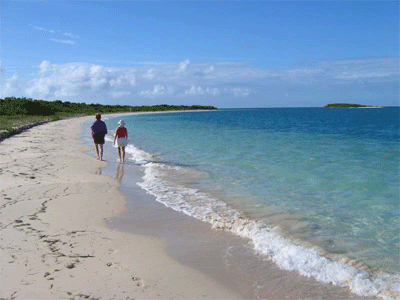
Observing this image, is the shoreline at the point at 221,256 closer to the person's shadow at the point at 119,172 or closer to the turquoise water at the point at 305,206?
the turquoise water at the point at 305,206

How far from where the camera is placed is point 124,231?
6.04m

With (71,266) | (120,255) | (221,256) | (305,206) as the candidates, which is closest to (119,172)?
(305,206)

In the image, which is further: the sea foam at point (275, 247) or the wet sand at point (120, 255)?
the sea foam at point (275, 247)

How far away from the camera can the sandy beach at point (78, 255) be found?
3975 millimetres

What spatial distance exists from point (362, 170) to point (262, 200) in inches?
266

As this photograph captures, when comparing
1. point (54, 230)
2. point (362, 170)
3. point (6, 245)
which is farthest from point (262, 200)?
point (362, 170)

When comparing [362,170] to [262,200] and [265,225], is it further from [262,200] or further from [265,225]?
[265,225]

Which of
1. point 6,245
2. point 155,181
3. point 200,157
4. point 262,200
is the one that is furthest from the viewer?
point 200,157

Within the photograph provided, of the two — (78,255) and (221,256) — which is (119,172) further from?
(221,256)

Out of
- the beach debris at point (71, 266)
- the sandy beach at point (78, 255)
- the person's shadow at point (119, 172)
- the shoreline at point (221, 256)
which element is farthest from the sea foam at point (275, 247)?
the beach debris at point (71, 266)

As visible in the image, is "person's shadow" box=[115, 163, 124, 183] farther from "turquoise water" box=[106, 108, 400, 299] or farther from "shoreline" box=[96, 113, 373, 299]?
"shoreline" box=[96, 113, 373, 299]

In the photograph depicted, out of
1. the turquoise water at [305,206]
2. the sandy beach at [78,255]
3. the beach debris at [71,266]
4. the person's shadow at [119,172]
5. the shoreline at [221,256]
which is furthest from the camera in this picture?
the person's shadow at [119,172]

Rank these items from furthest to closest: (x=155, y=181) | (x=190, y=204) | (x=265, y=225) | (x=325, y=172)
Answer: (x=325, y=172)
(x=155, y=181)
(x=190, y=204)
(x=265, y=225)

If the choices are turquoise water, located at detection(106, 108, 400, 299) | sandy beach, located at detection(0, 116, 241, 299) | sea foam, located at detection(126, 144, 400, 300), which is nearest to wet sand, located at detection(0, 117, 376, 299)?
sandy beach, located at detection(0, 116, 241, 299)
